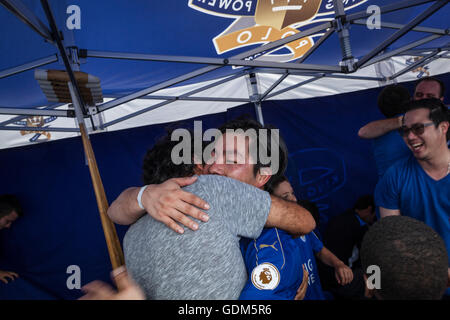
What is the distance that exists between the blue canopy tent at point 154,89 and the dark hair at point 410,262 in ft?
4.79

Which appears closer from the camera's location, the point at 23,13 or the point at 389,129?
the point at 23,13

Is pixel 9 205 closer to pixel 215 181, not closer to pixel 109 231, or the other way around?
pixel 109 231

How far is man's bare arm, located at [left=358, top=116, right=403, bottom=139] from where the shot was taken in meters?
2.09

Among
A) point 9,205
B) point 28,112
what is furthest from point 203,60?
point 9,205

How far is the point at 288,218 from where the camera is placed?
1.02 m

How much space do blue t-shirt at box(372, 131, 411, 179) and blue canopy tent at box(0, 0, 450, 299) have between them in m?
0.64

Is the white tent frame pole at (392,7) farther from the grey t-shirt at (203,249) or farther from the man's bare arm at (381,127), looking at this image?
the grey t-shirt at (203,249)

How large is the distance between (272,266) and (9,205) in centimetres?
310

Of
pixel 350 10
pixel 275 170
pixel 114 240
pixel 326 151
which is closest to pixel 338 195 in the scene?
pixel 326 151

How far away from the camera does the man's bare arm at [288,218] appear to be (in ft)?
3.21

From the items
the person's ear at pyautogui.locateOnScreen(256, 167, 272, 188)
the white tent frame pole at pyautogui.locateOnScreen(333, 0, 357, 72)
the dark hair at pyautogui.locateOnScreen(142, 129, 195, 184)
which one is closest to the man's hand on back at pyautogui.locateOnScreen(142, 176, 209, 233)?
the dark hair at pyautogui.locateOnScreen(142, 129, 195, 184)

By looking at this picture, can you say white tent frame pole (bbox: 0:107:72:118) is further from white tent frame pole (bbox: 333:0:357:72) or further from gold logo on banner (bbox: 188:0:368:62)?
white tent frame pole (bbox: 333:0:357:72)

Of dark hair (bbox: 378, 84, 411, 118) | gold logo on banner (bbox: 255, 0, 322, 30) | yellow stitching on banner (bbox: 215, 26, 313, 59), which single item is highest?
gold logo on banner (bbox: 255, 0, 322, 30)

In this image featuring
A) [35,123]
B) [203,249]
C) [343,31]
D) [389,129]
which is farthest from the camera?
[35,123]
